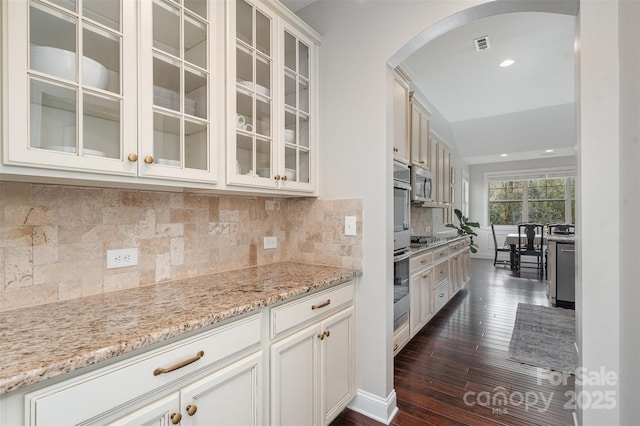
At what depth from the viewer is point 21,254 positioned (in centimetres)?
113

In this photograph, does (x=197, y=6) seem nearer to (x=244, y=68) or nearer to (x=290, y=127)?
(x=244, y=68)

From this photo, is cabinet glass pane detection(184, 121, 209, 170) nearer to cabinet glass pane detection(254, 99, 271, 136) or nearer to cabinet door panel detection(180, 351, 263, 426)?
cabinet glass pane detection(254, 99, 271, 136)

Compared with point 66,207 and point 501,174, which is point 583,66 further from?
point 501,174

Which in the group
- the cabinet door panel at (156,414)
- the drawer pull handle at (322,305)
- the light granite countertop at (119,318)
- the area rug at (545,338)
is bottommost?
the area rug at (545,338)

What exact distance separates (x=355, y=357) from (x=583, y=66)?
1961 mm

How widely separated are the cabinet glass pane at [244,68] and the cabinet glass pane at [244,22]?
2.9 inches

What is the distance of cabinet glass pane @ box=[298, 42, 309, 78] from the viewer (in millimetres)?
1964

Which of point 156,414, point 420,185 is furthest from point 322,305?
point 420,185

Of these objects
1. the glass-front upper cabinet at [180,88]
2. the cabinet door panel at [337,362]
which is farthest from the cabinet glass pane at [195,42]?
the cabinet door panel at [337,362]

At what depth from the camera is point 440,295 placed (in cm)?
351

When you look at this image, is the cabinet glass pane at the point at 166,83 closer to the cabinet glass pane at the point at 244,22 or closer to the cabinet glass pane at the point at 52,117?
the cabinet glass pane at the point at 52,117

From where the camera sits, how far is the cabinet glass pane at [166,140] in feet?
4.07

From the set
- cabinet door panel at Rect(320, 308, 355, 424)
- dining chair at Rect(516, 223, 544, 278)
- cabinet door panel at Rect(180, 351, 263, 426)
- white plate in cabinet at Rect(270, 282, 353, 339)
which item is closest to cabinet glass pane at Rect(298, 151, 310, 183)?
white plate in cabinet at Rect(270, 282, 353, 339)
